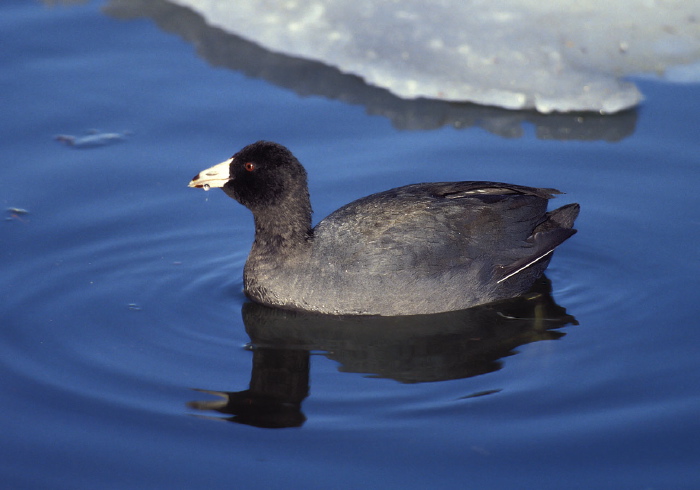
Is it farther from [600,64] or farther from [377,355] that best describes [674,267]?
[600,64]

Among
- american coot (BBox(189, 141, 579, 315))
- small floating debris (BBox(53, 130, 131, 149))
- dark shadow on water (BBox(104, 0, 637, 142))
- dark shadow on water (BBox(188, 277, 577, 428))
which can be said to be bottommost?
dark shadow on water (BBox(188, 277, 577, 428))

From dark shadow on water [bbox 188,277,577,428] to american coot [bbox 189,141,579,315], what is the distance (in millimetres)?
99

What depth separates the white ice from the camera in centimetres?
800

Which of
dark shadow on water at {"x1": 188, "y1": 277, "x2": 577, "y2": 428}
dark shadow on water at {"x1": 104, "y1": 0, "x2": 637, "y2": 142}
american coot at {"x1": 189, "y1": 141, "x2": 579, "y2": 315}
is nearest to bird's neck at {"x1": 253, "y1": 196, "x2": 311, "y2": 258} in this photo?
american coot at {"x1": 189, "y1": 141, "x2": 579, "y2": 315}

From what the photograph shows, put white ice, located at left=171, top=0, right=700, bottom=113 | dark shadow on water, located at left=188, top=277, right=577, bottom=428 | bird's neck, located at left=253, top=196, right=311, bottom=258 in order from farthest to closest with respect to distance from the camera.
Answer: white ice, located at left=171, top=0, right=700, bottom=113
bird's neck, located at left=253, top=196, right=311, bottom=258
dark shadow on water, located at left=188, top=277, right=577, bottom=428

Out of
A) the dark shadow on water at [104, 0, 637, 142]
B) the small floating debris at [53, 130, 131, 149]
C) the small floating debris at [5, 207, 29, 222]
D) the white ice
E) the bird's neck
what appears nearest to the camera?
the bird's neck

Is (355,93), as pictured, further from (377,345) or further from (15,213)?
(377,345)

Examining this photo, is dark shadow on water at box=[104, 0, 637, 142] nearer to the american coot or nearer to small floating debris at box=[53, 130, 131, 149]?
small floating debris at box=[53, 130, 131, 149]

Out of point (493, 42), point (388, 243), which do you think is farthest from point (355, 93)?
point (388, 243)

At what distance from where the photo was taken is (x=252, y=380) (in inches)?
195

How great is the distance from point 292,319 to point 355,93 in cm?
300

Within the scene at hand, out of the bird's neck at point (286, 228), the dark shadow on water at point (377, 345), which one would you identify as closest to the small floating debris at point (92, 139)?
the bird's neck at point (286, 228)

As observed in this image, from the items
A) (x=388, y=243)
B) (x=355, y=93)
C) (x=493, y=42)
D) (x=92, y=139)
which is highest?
(x=493, y=42)

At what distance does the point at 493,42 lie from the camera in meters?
8.48
